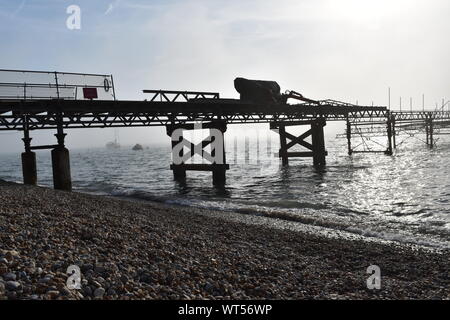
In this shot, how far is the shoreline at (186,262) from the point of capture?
14.8 ft

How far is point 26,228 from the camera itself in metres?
6.50

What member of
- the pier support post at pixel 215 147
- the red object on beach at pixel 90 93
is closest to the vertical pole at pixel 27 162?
the red object on beach at pixel 90 93

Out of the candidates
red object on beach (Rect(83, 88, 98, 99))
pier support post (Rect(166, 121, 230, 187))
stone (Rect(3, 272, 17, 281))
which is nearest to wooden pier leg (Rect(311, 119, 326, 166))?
pier support post (Rect(166, 121, 230, 187))

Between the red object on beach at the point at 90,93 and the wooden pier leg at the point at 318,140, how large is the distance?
21.9 meters

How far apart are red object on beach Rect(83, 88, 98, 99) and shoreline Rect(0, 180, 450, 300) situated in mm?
10356

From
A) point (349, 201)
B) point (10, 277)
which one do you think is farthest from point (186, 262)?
point (349, 201)

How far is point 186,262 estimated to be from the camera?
5906 mm

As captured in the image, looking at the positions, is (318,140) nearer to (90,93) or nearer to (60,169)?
(90,93)

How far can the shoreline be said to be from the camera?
4.50 metres

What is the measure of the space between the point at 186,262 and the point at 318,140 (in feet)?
98.5
